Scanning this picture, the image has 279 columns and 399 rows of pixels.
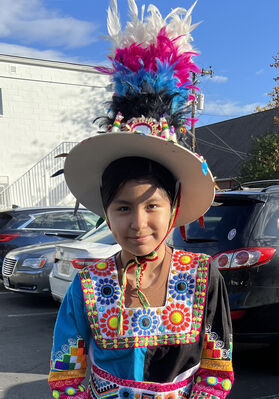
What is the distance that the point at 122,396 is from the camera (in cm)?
134

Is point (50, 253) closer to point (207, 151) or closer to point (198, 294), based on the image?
point (198, 294)

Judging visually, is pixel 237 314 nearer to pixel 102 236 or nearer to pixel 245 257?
pixel 245 257

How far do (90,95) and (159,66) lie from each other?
1701cm

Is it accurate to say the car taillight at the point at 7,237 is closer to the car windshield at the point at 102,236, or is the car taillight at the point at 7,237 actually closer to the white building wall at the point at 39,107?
the car windshield at the point at 102,236

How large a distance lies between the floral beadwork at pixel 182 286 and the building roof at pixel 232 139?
2386 centimetres

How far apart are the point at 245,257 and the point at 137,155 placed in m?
2.43

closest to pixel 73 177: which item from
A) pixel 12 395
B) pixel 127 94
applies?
pixel 127 94

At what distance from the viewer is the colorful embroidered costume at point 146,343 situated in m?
1.35

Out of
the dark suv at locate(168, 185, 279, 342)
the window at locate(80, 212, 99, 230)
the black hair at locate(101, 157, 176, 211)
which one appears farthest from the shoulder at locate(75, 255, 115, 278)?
the window at locate(80, 212, 99, 230)

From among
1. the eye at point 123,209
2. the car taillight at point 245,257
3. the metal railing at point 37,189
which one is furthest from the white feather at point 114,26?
the metal railing at point 37,189

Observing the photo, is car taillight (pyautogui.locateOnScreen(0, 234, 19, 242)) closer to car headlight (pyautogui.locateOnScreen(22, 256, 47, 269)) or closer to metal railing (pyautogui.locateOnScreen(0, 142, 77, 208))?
car headlight (pyautogui.locateOnScreen(22, 256, 47, 269))

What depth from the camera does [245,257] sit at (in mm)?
3607

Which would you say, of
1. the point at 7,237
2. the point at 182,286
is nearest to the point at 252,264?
the point at 182,286

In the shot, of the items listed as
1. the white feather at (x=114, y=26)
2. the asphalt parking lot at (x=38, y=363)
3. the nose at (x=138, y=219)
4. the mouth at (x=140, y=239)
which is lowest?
the asphalt parking lot at (x=38, y=363)
